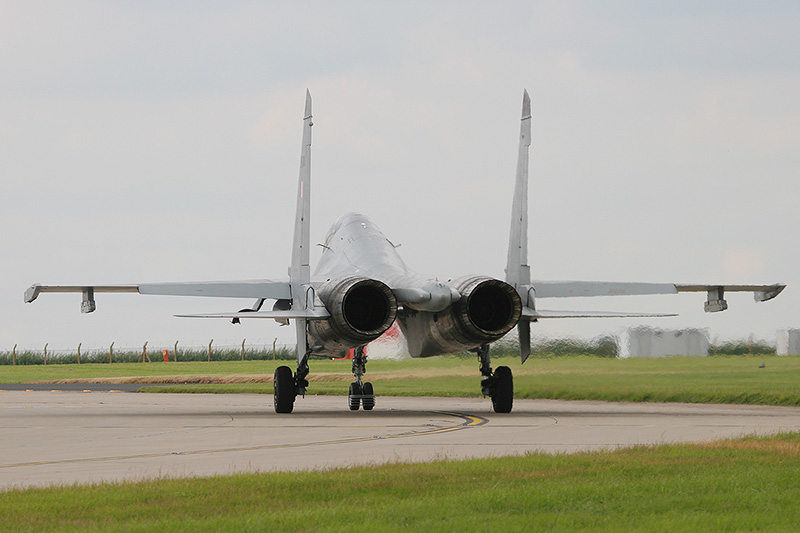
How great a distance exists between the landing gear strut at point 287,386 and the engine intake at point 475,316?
2.99 m

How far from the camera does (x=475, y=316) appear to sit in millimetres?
21844

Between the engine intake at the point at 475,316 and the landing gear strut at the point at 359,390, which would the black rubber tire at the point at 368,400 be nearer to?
the landing gear strut at the point at 359,390

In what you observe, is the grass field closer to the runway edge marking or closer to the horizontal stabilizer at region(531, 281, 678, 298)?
the horizontal stabilizer at region(531, 281, 678, 298)

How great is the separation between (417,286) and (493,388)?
299 cm

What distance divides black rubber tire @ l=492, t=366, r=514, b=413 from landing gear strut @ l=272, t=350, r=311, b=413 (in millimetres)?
4051

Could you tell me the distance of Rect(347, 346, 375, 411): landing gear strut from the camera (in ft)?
80.3

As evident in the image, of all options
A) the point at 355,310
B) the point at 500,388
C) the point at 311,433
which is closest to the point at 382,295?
the point at 355,310

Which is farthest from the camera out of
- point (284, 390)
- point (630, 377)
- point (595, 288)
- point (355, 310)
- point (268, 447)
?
point (630, 377)

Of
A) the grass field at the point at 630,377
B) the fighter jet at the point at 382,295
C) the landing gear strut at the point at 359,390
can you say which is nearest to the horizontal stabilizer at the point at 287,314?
the fighter jet at the point at 382,295

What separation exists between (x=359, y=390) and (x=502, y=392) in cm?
342

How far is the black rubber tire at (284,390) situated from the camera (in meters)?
23.4

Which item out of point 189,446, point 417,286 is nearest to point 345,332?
point 417,286

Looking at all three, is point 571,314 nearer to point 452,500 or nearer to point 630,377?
point 630,377

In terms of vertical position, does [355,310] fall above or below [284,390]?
above
